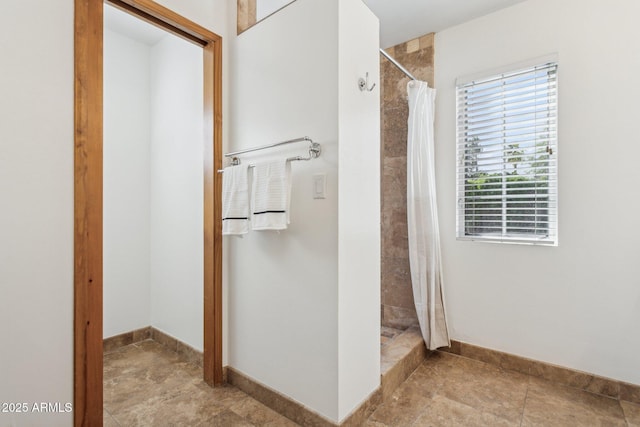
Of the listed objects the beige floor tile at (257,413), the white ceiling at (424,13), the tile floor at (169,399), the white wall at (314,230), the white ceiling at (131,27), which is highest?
the white ceiling at (131,27)

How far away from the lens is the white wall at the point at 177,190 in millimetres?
2318

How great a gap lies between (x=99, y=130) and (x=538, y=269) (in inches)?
106

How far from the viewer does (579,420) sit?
1637 mm

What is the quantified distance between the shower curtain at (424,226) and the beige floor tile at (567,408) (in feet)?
2.06

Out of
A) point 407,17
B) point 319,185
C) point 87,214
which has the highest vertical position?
point 407,17

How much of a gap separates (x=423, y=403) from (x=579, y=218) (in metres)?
1.49

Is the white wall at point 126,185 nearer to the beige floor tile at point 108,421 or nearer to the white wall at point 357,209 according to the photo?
the beige floor tile at point 108,421

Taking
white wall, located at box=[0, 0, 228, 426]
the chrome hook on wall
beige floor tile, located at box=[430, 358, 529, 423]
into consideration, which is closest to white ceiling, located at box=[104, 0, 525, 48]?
the chrome hook on wall

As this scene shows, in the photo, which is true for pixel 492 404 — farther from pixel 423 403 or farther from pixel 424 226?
pixel 424 226

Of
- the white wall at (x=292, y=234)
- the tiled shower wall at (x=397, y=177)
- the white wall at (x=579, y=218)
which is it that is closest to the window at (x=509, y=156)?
the white wall at (x=579, y=218)

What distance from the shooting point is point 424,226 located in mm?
2324

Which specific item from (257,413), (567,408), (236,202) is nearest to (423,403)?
(567,408)

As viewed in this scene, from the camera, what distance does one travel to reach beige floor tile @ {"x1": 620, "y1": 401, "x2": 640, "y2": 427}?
5.29 ft

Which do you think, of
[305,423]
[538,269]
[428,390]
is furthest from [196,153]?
[538,269]
